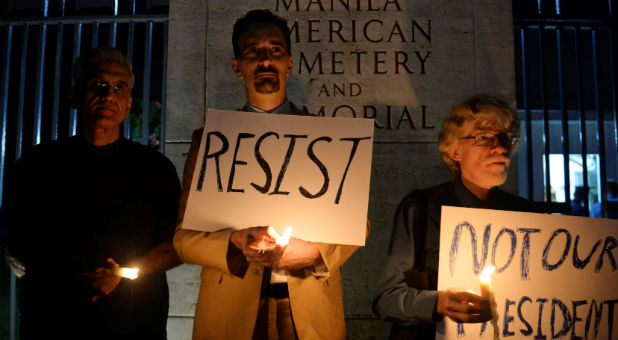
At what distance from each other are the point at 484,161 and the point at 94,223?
2058 mm

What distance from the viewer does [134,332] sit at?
2.44m

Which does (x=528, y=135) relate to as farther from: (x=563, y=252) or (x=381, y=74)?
(x=563, y=252)

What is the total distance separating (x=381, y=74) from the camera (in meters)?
3.78

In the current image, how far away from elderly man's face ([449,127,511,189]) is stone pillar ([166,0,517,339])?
1282 mm

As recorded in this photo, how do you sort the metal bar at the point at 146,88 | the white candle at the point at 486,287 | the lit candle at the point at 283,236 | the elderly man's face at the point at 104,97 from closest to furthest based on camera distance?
the white candle at the point at 486,287
the lit candle at the point at 283,236
the elderly man's face at the point at 104,97
the metal bar at the point at 146,88

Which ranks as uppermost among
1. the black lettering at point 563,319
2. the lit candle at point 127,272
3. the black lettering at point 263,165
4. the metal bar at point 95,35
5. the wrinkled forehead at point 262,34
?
the metal bar at point 95,35

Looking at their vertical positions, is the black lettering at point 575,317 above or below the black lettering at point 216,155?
below

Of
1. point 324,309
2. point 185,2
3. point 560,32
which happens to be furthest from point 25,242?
point 560,32

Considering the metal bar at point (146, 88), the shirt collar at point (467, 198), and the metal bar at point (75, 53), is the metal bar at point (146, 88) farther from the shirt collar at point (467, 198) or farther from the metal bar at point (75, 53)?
the shirt collar at point (467, 198)

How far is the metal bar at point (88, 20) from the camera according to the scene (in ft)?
14.4

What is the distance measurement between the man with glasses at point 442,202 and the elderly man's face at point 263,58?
3.10 feet

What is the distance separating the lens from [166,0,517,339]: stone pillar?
12.3 ft

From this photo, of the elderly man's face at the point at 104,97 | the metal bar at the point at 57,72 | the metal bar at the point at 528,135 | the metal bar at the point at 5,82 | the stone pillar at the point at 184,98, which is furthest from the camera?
the metal bar at the point at 5,82

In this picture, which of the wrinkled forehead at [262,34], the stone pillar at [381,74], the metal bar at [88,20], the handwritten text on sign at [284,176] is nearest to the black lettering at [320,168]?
the handwritten text on sign at [284,176]
